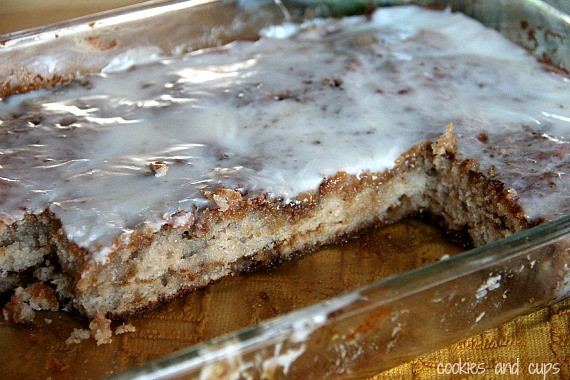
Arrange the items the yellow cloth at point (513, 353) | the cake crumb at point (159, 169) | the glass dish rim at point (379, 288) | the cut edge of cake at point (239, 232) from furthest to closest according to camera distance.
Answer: the cake crumb at point (159, 169)
the cut edge of cake at point (239, 232)
the yellow cloth at point (513, 353)
the glass dish rim at point (379, 288)

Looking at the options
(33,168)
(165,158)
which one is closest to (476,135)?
(165,158)

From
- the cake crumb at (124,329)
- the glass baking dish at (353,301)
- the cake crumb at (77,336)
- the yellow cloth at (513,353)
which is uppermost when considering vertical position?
the glass baking dish at (353,301)

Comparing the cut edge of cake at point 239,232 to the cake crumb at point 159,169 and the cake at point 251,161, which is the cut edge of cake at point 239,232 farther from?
the cake crumb at point 159,169

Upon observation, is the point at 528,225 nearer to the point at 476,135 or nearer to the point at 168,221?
the point at 476,135

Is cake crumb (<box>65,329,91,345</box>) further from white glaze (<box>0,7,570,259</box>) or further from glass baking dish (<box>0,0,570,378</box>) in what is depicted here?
glass baking dish (<box>0,0,570,378</box>)

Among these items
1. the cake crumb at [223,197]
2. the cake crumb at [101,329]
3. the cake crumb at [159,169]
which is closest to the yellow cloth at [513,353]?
the cake crumb at [223,197]

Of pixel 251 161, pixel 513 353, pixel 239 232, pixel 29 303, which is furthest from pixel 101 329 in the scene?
pixel 513 353
